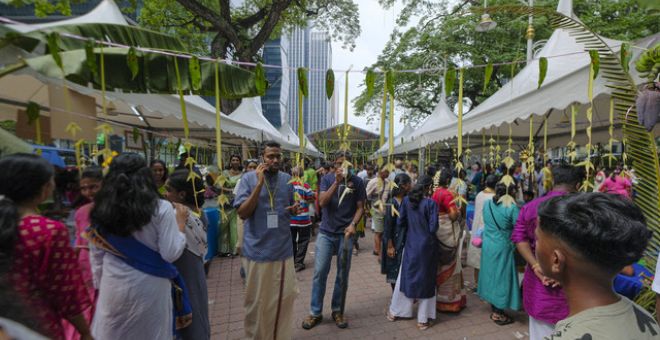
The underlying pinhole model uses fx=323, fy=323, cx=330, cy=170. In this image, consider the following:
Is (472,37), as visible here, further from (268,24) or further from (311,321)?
(311,321)

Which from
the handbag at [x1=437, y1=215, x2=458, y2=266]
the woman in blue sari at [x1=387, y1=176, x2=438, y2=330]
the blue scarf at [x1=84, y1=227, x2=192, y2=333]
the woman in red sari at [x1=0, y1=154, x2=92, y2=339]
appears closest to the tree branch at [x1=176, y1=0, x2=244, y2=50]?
the woman in blue sari at [x1=387, y1=176, x2=438, y2=330]

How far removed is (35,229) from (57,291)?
32cm

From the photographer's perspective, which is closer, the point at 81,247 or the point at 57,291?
the point at 57,291

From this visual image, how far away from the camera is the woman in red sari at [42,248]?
1.41 meters

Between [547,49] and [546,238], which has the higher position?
[547,49]

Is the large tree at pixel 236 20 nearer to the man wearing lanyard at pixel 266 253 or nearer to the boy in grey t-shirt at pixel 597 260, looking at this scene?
the man wearing lanyard at pixel 266 253

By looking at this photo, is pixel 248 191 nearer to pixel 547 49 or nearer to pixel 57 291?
pixel 57 291

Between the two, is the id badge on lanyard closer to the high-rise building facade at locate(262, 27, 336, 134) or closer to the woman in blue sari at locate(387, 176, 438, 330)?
the high-rise building facade at locate(262, 27, 336, 134)

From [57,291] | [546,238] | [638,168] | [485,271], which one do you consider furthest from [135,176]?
[485,271]

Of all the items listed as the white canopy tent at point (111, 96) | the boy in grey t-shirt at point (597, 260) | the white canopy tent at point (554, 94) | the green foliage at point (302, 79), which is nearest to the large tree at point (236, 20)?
the white canopy tent at point (111, 96)

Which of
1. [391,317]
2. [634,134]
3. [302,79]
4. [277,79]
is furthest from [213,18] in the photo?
[634,134]

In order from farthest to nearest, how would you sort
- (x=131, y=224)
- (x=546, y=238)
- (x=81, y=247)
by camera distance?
(x=81, y=247)
(x=131, y=224)
(x=546, y=238)

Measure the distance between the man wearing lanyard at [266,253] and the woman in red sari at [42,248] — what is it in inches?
54.0

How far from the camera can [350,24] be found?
14688 millimetres
